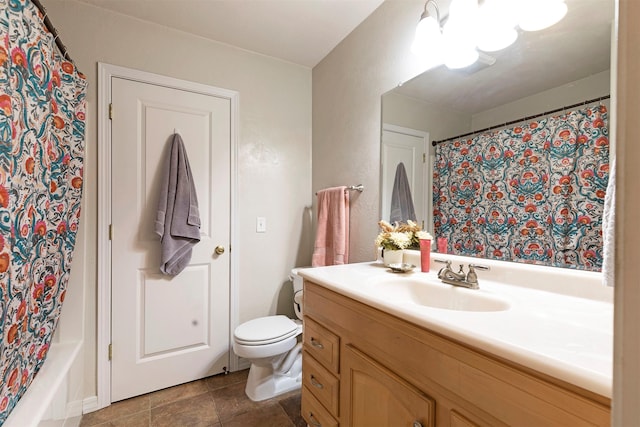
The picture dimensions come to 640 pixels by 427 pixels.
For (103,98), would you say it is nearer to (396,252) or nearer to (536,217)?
(396,252)

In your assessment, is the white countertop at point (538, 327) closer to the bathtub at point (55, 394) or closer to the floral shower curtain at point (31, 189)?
the floral shower curtain at point (31, 189)

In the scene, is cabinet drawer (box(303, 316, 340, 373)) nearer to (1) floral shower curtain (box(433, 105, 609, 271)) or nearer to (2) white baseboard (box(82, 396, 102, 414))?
(1) floral shower curtain (box(433, 105, 609, 271))

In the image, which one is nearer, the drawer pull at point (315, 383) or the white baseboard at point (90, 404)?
the drawer pull at point (315, 383)

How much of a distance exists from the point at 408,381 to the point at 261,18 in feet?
6.69

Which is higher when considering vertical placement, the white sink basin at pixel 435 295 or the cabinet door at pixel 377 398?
the white sink basin at pixel 435 295

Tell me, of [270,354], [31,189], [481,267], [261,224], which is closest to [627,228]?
[481,267]

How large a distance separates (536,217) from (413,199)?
21.9 inches

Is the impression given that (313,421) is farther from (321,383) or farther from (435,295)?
(435,295)

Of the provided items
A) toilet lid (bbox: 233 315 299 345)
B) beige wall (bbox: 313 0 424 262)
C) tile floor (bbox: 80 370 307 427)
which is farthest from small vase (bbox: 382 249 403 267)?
tile floor (bbox: 80 370 307 427)

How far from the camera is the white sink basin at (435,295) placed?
0.94m

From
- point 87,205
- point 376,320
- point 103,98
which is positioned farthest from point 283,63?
point 376,320

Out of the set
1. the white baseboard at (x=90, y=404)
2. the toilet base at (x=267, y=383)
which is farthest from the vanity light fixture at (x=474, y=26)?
the white baseboard at (x=90, y=404)

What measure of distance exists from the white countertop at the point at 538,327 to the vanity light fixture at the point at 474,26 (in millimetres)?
900

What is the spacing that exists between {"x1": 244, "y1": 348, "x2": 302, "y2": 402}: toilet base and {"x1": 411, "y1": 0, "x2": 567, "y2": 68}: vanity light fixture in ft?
6.47
